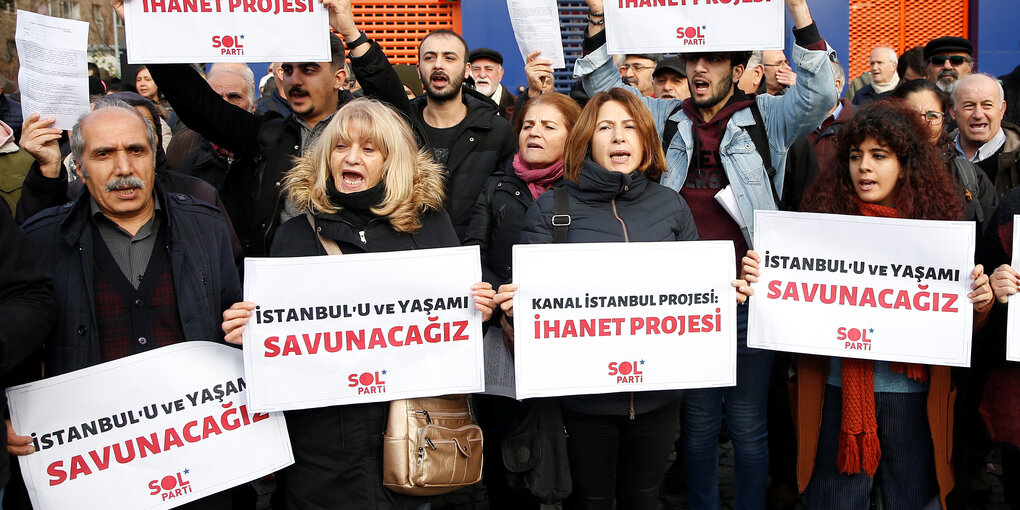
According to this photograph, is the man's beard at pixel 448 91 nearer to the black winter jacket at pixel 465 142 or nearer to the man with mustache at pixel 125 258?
the black winter jacket at pixel 465 142

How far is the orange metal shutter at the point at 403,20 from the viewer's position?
11047mm

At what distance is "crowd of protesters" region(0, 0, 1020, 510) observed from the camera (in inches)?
124

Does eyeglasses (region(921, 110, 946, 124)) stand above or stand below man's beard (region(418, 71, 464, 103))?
below

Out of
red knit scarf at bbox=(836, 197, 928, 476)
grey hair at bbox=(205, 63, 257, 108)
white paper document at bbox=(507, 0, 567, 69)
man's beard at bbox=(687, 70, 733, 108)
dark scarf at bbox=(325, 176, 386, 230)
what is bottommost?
red knit scarf at bbox=(836, 197, 928, 476)

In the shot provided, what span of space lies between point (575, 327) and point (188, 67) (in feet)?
7.80

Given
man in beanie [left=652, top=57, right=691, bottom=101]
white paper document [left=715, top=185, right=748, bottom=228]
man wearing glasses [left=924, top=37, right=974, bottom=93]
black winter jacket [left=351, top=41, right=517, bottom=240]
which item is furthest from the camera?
man wearing glasses [left=924, top=37, right=974, bottom=93]

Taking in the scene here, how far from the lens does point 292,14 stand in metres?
4.10

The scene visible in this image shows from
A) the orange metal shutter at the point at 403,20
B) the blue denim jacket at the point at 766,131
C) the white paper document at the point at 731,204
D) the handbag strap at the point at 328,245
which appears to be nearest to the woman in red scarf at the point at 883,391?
the blue denim jacket at the point at 766,131

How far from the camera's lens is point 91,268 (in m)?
3.05

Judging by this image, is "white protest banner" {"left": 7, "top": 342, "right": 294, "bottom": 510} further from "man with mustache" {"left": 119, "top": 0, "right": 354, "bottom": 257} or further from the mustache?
"man with mustache" {"left": 119, "top": 0, "right": 354, "bottom": 257}

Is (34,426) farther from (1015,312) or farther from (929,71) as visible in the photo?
(929,71)

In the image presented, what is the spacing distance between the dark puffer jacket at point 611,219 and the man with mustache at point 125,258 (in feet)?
4.30

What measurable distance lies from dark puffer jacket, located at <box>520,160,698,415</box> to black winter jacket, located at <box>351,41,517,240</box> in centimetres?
95

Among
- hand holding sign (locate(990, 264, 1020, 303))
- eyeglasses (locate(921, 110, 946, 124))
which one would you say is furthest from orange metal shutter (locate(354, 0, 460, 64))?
hand holding sign (locate(990, 264, 1020, 303))
